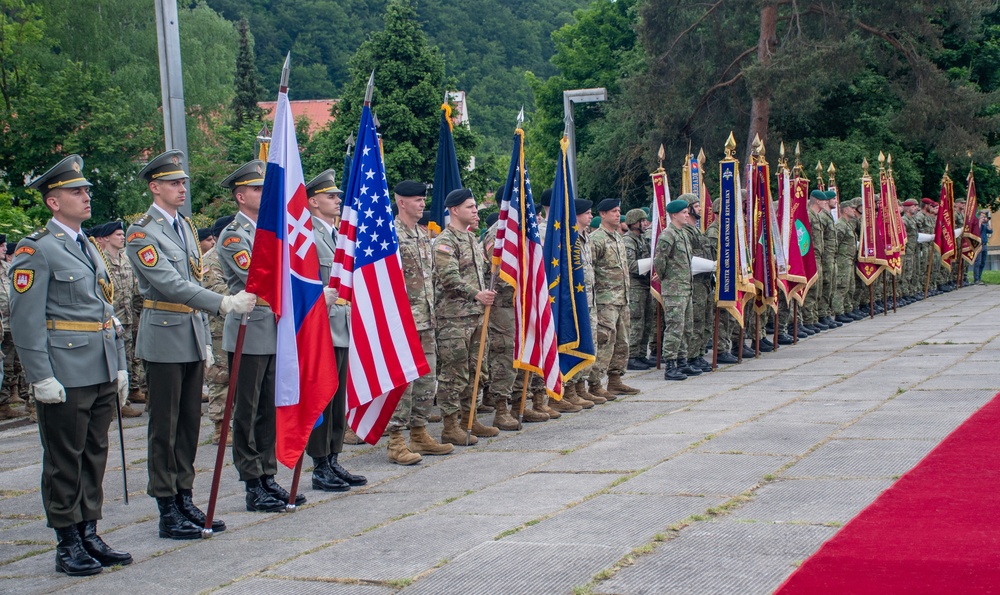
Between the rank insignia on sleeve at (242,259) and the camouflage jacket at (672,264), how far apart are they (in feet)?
19.2

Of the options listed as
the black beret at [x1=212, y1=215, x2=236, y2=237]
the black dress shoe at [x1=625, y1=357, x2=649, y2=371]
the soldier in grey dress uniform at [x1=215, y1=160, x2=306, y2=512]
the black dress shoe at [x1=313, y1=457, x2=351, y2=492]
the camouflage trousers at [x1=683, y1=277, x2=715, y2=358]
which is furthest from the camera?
the black dress shoe at [x1=625, y1=357, x2=649, y2=371]

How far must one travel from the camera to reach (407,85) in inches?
1217

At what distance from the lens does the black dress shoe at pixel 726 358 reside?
12.5 meters

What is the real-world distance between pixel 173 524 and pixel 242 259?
5.25 ft

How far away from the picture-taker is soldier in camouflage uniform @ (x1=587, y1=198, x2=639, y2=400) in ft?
32.9

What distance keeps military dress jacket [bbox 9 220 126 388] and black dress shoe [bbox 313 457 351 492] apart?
5.61 ft

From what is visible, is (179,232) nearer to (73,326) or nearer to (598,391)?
(73,326)

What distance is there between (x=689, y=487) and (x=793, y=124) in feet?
79.5

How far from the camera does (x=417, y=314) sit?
7.46 metres

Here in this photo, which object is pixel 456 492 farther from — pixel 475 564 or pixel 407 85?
pixel 407 85

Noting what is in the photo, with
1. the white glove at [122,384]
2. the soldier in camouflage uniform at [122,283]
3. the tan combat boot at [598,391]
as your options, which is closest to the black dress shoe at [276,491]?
the white glove at [122,384]

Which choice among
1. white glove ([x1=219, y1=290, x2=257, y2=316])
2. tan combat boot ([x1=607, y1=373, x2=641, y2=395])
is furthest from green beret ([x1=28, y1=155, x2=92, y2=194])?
tan combat boot ([x1=607, y1=373, x2=641, y2=395])

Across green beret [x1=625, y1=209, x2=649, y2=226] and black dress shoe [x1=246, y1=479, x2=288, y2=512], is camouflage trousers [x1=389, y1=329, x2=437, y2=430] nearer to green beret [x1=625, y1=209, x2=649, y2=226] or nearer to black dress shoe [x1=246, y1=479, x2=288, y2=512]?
black dress shoe [x1=246, y1=479, x2=288, y2=512]

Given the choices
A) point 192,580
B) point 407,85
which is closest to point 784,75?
point 407,85
